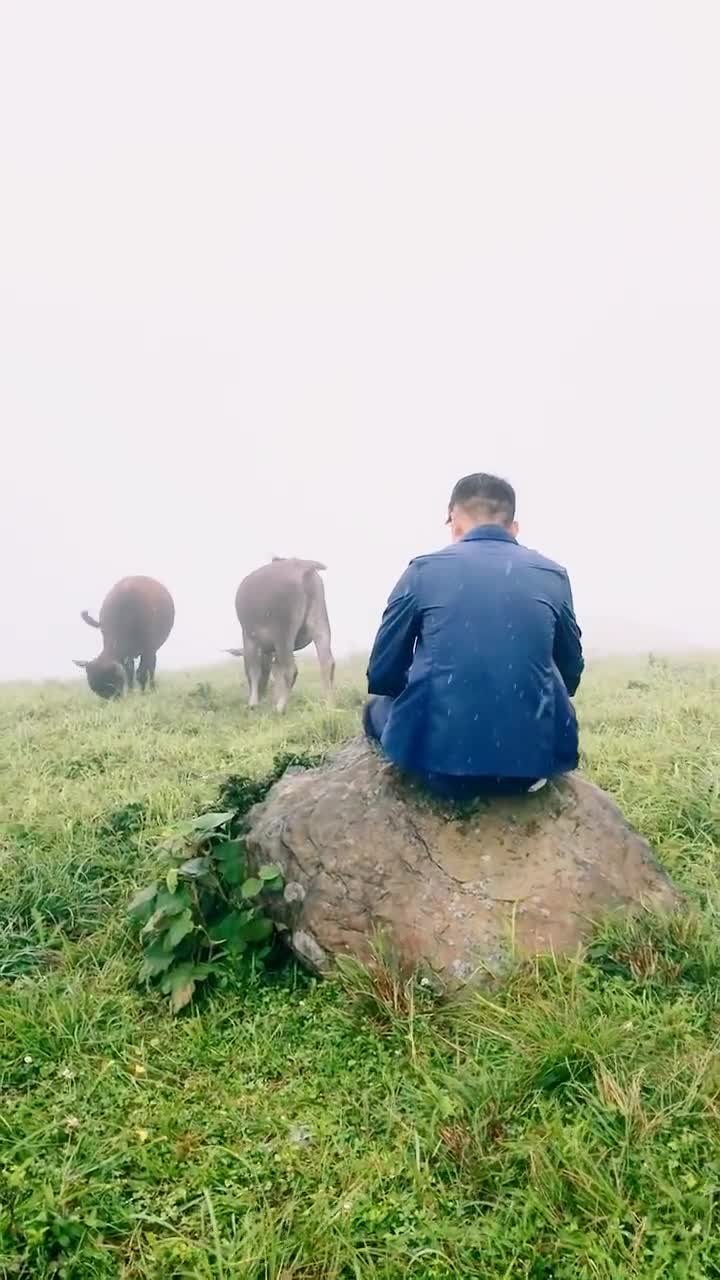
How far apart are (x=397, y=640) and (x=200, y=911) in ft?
4.31

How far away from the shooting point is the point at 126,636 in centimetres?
1260

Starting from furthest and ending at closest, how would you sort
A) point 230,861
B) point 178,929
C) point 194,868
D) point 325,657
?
point 325,657 → point 230,861 → point 194,868 → point 178,929

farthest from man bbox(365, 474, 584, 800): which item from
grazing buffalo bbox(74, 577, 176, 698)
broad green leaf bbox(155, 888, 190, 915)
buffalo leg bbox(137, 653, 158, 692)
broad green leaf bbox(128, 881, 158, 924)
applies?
buffalo leg bbox(137, 653, 158, 692)

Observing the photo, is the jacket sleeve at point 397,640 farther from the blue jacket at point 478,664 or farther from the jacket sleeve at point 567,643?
the jacket sleeve at point 567,643

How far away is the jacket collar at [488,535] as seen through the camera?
3534 mm

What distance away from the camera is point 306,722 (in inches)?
290

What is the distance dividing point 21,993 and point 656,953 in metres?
2.22

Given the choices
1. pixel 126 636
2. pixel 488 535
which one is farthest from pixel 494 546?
pixel 126 636

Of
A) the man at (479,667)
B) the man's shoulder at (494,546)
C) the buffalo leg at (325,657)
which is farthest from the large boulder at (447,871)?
the buffalo leg at (325,657)

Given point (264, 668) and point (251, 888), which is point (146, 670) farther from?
point (251, 888)

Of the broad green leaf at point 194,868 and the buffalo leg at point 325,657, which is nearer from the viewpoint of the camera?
the broad green leaf at point 194,868

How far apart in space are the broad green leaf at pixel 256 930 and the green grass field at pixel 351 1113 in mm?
175

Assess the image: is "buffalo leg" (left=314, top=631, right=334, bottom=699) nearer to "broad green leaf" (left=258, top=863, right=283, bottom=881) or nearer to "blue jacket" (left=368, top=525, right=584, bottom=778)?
"broad green leaf" (left=258, top=863, right=283, bottom=881)

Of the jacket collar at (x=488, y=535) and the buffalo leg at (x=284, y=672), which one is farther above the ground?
the jacket collar at (x=488, y=535)
